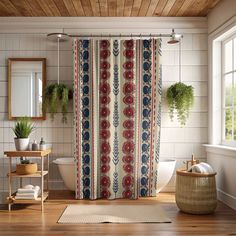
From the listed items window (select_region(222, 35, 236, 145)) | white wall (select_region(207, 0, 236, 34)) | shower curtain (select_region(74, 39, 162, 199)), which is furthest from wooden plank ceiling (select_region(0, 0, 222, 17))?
window (select_region(222, 35, 236, 145))

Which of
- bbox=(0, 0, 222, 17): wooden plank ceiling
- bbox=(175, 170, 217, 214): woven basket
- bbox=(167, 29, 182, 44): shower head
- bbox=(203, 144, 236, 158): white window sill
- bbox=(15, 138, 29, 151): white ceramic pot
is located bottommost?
bbox=(175, 170, 217, 214): woven basket

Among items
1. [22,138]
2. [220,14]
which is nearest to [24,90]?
[22,138]

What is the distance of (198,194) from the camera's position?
13.5 ft

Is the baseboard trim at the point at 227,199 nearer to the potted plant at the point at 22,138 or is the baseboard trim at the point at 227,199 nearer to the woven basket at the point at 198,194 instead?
the woven basket at the point at 198,194

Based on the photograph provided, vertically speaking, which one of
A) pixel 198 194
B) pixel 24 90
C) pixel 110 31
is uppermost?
pixel 110 31

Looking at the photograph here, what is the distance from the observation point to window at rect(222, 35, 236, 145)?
4.80 m

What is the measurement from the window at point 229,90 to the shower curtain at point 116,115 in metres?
0.89

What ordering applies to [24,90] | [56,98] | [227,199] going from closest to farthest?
1. [227,199]
2. [56,98]
3. [24,90]

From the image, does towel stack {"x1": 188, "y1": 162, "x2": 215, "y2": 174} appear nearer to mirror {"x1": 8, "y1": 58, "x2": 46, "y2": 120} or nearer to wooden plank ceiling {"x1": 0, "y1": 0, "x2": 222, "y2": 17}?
wooden plank ceiling {"x1": 0, "y1": 0, "x2": 222, "y2": 17}

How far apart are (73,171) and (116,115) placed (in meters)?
0.95

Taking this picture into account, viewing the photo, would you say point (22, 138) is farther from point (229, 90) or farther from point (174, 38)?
point (229, 90)

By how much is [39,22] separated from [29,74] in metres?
0.76

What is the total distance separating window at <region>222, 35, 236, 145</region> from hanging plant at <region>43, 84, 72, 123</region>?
2.14 meters

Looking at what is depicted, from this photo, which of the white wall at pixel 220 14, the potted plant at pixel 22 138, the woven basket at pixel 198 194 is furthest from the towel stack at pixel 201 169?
the potted plant at pixel 22 138
